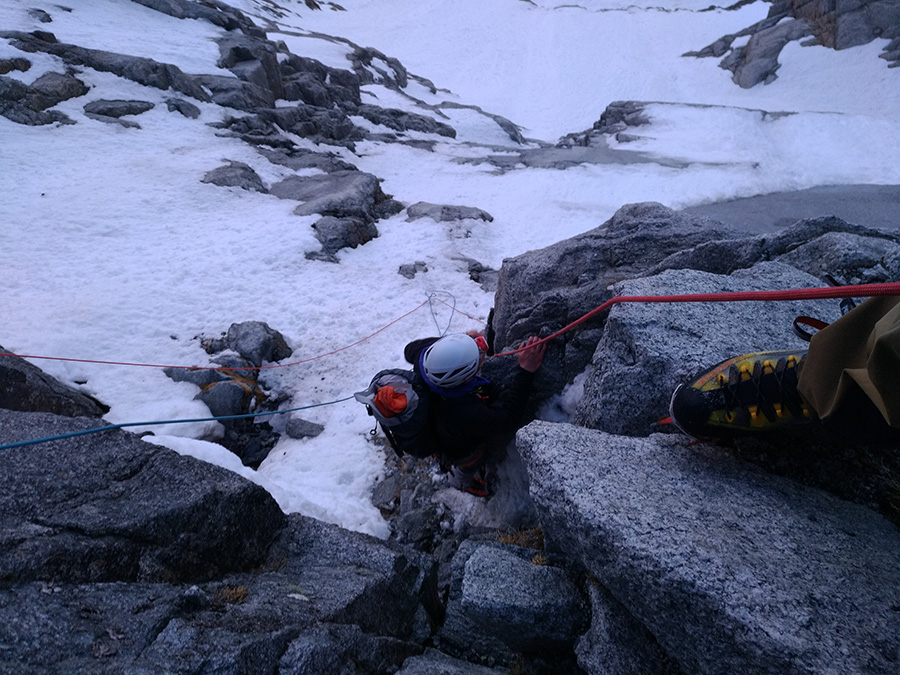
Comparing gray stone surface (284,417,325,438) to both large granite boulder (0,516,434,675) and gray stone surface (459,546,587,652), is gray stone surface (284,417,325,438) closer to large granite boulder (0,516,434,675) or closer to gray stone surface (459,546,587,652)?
large granite boulder (0,516,434,675)

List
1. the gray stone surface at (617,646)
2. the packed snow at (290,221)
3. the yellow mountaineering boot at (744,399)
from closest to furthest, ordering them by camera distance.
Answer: the gray stone surface at (617,646) < the yellow mountaineering boot at (744,399) < the packed snow at (290,221)

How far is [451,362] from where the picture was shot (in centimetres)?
375

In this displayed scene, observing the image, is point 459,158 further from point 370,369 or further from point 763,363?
point 763,363

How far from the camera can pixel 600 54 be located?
41156 millimetres

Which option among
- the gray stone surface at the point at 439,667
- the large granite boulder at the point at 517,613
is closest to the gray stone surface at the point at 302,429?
the large granite boulder at the point at 517,613

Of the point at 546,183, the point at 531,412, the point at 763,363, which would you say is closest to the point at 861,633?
the point at 763,363

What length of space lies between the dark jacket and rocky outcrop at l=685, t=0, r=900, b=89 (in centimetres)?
3462

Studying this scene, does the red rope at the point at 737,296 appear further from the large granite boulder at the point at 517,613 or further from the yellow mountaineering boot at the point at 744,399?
the large granite boulder at the point at 517,613

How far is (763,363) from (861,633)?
4.47 ft

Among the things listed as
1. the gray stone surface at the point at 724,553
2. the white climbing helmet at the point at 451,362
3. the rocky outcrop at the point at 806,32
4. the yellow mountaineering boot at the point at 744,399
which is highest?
the rocky outcrop at the point at 806,32

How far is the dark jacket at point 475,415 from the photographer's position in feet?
12.8

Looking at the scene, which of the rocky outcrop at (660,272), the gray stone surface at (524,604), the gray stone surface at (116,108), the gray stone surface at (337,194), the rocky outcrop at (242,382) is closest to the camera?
the gray stone surface at (524,604)

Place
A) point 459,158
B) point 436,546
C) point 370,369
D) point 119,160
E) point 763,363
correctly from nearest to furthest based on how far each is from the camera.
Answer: point 763,363 → point 436,546 → point 370,369 → point 119,160 → point 459,158

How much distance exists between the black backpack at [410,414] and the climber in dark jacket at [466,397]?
3.0 inches
